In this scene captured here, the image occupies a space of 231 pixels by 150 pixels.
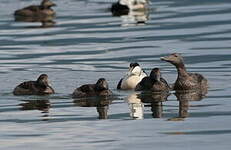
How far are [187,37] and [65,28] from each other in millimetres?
5210

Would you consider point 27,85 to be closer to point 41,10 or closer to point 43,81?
point 43,81

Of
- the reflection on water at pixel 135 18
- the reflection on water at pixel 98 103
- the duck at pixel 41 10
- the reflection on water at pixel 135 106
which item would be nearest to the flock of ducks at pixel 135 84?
the reflection on water at pixel 98 103

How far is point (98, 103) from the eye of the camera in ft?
70.5

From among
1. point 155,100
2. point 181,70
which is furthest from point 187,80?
point 155,100

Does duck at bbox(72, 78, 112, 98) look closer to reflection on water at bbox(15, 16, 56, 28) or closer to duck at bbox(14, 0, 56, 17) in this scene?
reflection on water at bbox(15, 16, 56, 28)

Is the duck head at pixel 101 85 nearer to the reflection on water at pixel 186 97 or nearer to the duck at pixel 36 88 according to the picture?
the duck at pixel 36 88

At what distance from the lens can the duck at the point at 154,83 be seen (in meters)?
22.9

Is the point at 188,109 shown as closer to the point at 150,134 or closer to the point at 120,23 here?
the point at 150,134

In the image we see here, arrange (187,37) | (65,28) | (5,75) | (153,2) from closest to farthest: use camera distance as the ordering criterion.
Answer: (5,75), (187,37), (65,28), (153,2)

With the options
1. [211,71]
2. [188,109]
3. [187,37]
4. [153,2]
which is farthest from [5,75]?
[153,2]

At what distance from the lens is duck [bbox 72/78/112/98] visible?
2214cm

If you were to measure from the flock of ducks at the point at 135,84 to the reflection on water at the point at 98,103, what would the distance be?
0.15 m

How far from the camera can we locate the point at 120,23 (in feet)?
122

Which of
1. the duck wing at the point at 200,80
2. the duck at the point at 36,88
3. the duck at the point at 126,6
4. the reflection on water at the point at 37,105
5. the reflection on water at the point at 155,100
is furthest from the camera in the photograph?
the duck at the point at 126,6
